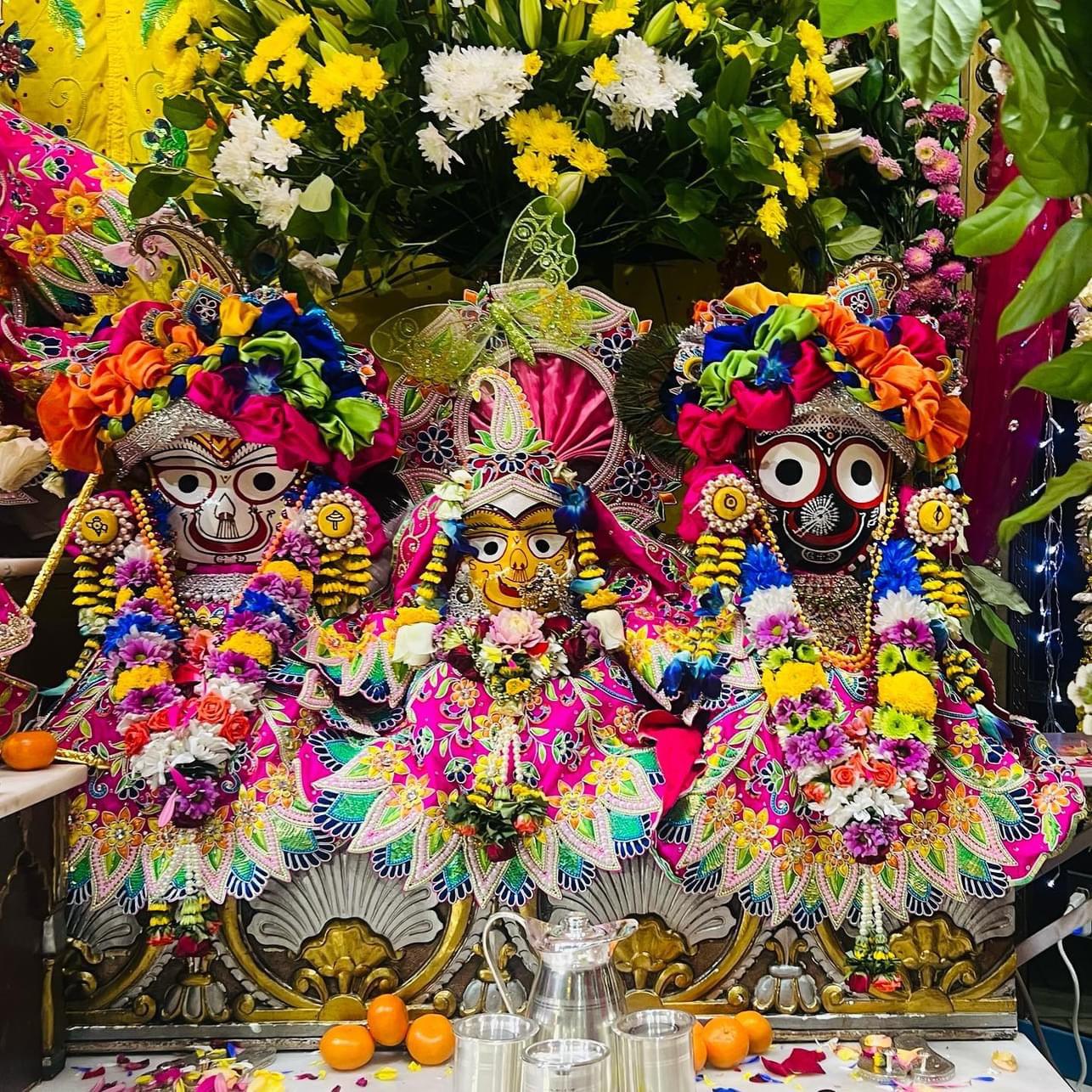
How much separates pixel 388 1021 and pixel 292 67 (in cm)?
138

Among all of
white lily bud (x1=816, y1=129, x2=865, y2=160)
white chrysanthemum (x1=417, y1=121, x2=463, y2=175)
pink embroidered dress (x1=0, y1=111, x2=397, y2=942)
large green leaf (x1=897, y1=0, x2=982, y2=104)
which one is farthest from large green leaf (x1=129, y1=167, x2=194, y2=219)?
large green leaf (x1=897, y1=0, x2=982, y2=104)

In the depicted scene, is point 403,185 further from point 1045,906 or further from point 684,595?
point 1045,906

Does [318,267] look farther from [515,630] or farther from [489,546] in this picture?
[515,630]

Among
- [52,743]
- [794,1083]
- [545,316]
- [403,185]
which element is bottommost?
[794,1083]

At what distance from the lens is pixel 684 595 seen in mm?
1744

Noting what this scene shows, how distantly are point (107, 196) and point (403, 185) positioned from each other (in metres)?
0.54

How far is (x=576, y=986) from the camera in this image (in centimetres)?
123

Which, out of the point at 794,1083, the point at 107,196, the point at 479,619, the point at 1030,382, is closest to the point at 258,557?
the point at 479,619

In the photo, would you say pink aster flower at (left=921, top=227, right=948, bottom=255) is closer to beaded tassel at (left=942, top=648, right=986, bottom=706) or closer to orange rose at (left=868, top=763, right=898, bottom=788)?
beaded tassel at (left=942, top=648, right=986, bottom=706)

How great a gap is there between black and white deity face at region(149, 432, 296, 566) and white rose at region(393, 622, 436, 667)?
0.30 m

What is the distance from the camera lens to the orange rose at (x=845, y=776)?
143cm

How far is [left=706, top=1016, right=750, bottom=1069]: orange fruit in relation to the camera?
1.40m

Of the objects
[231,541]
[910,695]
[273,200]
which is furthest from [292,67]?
[910,695]

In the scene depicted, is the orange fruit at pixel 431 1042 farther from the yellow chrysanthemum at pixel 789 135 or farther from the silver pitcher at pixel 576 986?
the yellow chrysanthemum at pixel 789 135
